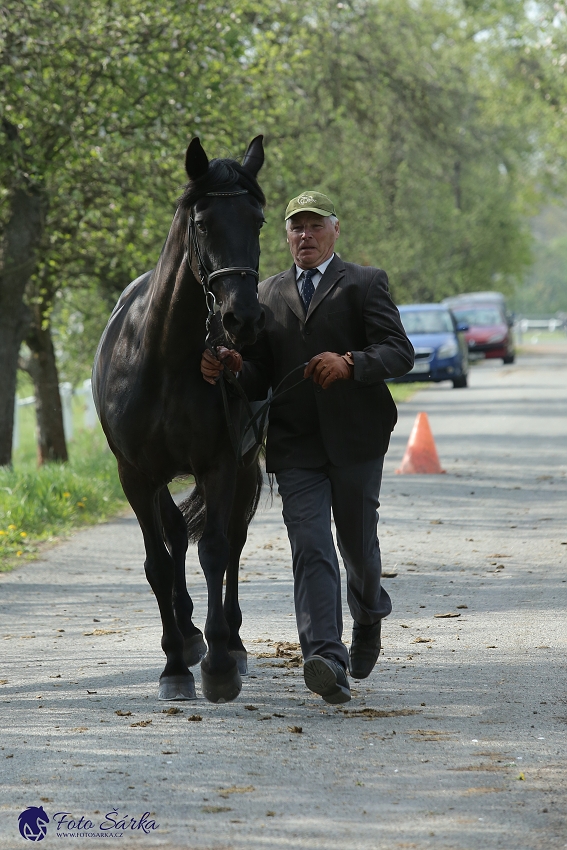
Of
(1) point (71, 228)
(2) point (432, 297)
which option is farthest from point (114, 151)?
(2) point (432, 297)

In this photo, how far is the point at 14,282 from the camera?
14609 mm

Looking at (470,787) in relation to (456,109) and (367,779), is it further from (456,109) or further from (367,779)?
(456,109)

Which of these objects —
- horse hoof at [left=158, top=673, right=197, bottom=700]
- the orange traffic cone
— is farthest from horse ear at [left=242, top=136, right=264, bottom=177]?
the orange traffic cone

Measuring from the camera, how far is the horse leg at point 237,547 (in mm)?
6348

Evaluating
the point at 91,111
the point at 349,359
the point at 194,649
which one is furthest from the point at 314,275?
the point at 91,111

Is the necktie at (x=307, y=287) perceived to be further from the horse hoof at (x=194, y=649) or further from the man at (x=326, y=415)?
the horse hoof at (x=194, y=649)

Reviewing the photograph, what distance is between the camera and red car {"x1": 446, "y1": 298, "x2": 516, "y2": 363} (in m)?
40.9

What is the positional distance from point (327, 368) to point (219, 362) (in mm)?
524

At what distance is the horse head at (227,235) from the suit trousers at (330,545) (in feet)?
3.00

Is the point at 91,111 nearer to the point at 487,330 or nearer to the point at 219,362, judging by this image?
the point at 219,362

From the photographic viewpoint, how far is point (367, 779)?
4.55 meters

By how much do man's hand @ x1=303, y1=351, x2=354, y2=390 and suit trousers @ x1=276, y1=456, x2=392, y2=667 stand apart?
0.49 metres

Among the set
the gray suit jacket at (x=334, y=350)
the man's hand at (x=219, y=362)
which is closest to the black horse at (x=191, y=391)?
the man's hand at (x=219, y=362)

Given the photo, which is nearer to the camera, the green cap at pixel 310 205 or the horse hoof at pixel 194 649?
the green cap at pixel 310 205
